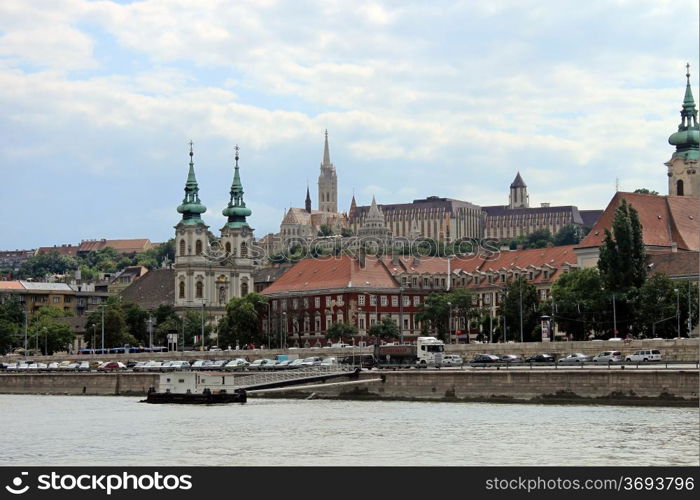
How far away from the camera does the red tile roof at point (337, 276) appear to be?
576 ft

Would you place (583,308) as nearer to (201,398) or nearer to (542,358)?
(542,358)

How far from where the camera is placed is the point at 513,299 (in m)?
137

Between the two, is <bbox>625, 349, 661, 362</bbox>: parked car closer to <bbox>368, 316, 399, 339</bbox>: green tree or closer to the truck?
the truck

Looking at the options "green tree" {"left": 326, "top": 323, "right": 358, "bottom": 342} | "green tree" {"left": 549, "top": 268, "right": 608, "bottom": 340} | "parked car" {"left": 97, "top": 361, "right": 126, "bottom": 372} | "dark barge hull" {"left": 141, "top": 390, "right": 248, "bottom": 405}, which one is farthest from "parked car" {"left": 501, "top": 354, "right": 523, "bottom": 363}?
"green tree" {"left": 326, "top": 323, "right": 358, "bottom": 342}

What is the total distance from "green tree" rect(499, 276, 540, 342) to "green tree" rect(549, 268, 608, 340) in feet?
7.58

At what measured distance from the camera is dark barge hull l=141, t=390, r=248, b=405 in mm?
100938

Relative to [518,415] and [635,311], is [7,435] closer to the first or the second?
[518,415]

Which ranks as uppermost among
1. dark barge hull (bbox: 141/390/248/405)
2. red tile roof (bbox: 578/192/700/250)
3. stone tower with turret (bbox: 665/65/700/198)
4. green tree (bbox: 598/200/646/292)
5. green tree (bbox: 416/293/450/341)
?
stone tower with turret (bbox: 665/65/700/198)

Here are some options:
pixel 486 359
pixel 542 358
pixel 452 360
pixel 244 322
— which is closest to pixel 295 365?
pixel 452 360

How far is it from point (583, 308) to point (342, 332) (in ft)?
158

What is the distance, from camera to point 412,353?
121 meters

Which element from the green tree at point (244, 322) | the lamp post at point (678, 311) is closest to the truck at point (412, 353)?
the lamp post at point (678, 311)

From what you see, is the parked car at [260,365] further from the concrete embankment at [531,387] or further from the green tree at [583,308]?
the green tree at [583,308]

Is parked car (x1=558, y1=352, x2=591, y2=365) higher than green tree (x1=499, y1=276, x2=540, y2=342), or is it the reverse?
green tree (x1=499, y1=276, x2=540, y2=342)
